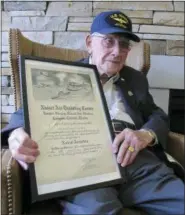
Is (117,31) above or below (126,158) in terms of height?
above

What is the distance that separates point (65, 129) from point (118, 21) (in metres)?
0.44

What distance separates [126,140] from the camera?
0.93m

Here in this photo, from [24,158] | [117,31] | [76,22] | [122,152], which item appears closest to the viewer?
[24,158]

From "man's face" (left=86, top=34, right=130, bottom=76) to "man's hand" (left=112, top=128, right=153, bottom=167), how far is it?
0.87ft

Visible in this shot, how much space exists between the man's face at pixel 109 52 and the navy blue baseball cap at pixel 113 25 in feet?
0.07

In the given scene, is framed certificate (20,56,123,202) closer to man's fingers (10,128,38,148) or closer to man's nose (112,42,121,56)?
man's fingers (10,128,38,148)

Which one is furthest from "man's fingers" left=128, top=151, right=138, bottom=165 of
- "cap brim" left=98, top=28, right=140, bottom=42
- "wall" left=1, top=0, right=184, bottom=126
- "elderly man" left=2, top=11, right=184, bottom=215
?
"wall" left=1, top=0, right=184, bottom=126

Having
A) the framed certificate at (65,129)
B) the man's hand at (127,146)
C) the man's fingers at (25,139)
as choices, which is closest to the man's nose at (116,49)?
the framed certificate at (65,129)

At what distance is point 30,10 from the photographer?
4.88 feet

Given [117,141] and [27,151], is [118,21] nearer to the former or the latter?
[117,141]

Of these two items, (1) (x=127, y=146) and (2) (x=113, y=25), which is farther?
(2) (x=113, y=25)

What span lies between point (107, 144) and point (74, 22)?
77cm

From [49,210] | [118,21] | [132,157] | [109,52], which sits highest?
[118,21]

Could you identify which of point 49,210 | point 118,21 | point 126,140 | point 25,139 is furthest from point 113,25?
point 49,210
